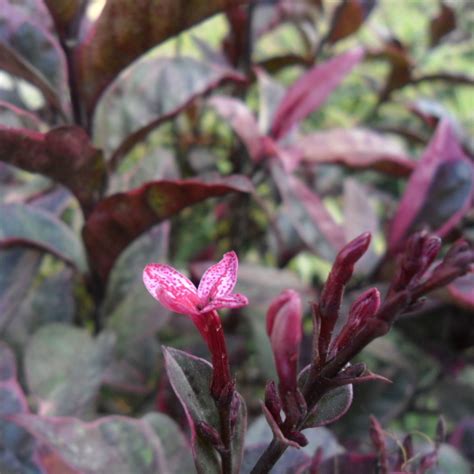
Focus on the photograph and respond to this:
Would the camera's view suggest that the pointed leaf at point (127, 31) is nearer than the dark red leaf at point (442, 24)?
Yes

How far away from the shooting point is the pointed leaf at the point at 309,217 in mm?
791

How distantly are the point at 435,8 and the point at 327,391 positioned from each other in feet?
6.79

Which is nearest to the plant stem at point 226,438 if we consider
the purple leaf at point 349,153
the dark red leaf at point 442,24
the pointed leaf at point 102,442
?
the pointed leaf at point 102,442

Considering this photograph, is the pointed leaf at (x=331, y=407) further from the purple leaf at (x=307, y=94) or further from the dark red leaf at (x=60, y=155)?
the purple leaf at (x=307, y=94)

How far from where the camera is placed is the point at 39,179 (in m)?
0.85

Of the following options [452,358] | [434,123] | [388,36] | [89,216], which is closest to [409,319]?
[452,358]

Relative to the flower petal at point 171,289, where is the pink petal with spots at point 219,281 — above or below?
below

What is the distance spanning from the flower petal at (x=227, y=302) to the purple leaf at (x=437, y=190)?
488 mm

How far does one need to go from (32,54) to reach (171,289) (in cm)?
41

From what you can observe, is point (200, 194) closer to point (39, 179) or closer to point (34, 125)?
point (34, 125)

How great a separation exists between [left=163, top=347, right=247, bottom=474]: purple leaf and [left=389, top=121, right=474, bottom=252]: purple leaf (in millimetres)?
447

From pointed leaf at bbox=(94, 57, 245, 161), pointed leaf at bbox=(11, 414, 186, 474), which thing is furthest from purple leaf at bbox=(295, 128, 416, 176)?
pointed leaf at bbox=(11, 414, 186, 474)

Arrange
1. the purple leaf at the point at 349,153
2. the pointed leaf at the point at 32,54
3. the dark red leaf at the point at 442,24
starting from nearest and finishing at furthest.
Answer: the pointed leaf at the point at 32,54
the purple leaf at the point at 349,153
the dark red leaf at the point at 442,24

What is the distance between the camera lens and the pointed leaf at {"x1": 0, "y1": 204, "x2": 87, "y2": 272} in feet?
2.22
